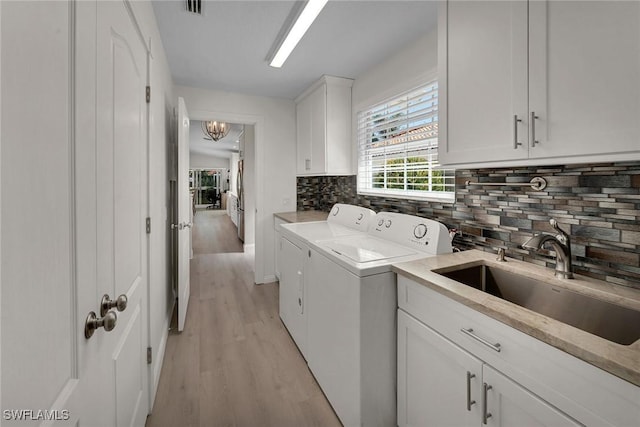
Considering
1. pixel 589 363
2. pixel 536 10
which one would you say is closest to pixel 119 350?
pixel 589 363

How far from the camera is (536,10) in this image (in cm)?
115

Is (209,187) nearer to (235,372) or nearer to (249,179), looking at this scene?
(249,179)

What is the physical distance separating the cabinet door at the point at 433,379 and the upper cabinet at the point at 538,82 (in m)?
0.84

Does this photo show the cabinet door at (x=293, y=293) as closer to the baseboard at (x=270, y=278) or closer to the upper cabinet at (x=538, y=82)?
the baseboard at (x=270, y=278)

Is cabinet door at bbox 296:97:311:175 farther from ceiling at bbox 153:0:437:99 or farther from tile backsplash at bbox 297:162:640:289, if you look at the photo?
tile backsplash at bbox 297:162:640:289

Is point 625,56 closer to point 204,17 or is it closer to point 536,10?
point 536,10

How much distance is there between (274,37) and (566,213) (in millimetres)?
2177

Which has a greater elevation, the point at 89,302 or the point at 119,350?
the point at 89,302

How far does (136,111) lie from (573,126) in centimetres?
185

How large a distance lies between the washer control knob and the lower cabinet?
1.75 ft

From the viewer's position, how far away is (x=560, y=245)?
4.27ft

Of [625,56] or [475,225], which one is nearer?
[625,56]

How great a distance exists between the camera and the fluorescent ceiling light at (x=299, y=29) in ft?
5.69

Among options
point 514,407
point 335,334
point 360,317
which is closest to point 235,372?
point 335,334
